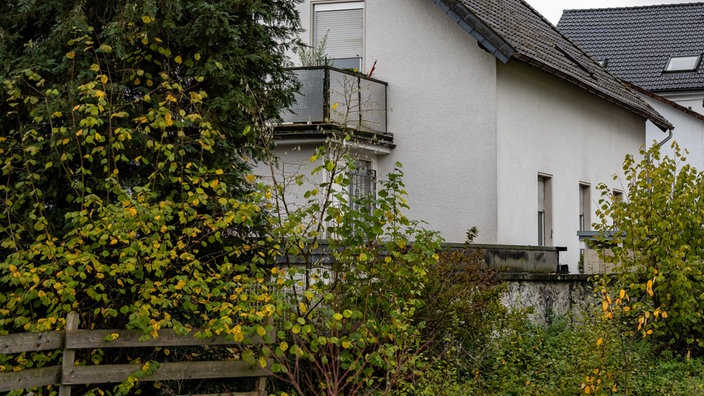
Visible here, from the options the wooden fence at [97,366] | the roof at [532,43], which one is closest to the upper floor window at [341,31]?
the roof at [532,43]

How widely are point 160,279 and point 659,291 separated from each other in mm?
6241

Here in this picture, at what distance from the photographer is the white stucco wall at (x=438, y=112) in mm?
19891

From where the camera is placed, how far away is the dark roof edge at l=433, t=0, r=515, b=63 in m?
18.8

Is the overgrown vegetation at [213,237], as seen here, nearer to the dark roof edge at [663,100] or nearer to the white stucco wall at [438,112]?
the white stucco wall at [438,112]

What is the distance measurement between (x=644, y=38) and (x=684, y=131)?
5.98 metres

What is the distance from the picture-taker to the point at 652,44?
43.2m

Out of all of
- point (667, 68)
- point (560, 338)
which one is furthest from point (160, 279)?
point (667, 68)

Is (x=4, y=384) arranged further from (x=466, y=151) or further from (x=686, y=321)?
(x=466, y=151)

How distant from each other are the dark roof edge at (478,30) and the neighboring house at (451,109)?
2 centimetres

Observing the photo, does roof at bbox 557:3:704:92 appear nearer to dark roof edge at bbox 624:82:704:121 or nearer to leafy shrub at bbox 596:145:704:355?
dark roof edge at bbox 624:82:704:121

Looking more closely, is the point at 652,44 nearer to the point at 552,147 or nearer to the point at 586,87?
the point at 586,87

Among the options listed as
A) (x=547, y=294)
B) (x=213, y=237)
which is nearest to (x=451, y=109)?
(x=547, y=294)

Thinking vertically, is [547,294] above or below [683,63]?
below

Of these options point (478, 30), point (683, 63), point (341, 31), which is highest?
point (683, 63)
